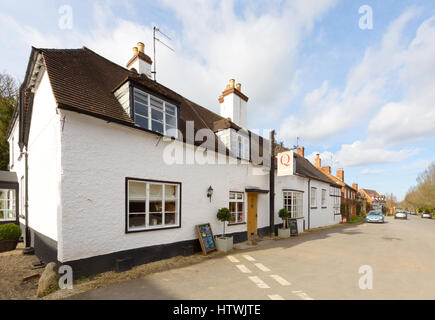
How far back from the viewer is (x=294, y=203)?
51.2ft

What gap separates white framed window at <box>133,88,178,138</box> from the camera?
7.56 metres

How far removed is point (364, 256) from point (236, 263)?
18.6 feet

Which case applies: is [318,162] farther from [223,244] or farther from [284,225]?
[223,244]

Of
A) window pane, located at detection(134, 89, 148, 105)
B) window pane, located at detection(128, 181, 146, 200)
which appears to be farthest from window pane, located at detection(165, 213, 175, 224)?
window pane, located at detection(134, 89, 148, 105)

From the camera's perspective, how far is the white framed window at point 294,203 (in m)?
15.0

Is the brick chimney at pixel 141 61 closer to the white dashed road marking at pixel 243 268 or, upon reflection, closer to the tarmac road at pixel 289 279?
the tarmac road at pixel 289 279

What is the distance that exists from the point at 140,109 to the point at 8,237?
26.5 ft

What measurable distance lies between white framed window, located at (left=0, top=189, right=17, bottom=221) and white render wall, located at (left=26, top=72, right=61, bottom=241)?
14.9 feet

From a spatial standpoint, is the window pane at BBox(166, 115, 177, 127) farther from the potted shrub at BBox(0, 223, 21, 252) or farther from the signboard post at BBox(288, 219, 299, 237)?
the signboard post at BBox(288, 219, 299, 237)

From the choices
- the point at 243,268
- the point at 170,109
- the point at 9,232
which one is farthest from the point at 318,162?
the point at 9,232

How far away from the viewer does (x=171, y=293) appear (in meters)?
4.99

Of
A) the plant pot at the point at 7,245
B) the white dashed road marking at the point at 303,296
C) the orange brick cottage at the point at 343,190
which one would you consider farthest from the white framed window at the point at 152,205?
the orange brick cottage at the point at 343,190

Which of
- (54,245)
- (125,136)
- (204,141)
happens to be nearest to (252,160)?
(204,141)
